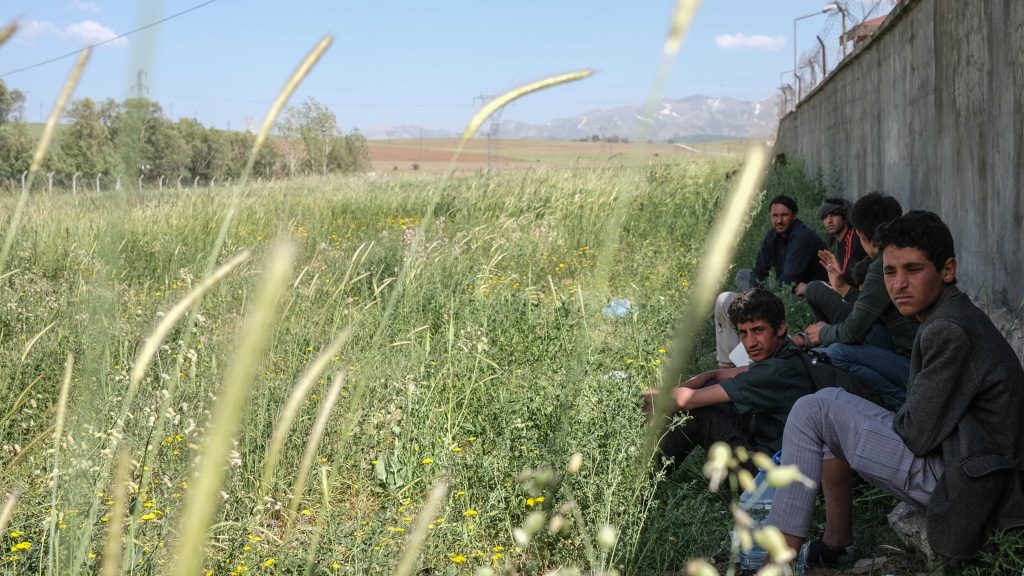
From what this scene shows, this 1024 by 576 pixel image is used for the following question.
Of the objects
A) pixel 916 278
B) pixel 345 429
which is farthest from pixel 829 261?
pixel 345 429

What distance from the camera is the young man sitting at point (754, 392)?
11.7ft

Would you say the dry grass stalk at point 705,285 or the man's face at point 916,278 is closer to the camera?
the dry grass stalk at point 705,285

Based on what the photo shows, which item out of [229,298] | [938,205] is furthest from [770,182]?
[229,298]

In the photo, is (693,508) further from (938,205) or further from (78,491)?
(938,205)

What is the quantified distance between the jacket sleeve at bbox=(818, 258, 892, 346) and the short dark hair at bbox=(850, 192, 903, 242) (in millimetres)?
286

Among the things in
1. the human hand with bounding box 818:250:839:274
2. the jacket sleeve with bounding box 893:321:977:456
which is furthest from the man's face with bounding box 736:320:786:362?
the human hand with bounding box 818:250:839:274

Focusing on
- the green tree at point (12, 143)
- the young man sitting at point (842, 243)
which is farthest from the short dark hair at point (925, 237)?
the green tree at point (12, 143)

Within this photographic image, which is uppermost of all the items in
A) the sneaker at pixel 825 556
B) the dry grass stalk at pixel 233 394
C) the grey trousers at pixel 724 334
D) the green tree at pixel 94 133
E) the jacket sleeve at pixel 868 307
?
the green tree at pixel 94 133

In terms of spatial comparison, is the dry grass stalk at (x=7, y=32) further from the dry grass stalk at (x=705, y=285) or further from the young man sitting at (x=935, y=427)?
the young man sitting at (x=935, y=427)

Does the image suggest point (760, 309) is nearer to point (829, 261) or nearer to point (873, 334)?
point (873, 334)

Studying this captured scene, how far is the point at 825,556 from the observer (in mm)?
3059

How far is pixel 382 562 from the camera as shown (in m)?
2.53

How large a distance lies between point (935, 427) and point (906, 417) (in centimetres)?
9

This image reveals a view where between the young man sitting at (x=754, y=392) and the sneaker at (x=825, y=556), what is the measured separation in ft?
1.83
